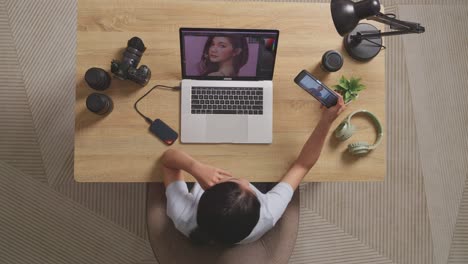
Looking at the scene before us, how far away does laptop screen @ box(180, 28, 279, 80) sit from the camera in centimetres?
121

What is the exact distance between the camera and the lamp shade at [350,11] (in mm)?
1114

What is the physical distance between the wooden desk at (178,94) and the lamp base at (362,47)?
0.09 feet

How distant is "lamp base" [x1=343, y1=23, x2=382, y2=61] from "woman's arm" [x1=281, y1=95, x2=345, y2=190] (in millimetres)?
209

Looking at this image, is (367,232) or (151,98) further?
(367,232)

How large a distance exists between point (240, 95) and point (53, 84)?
4.01ft

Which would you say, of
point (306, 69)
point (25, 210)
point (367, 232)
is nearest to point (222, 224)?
point (306, 69)

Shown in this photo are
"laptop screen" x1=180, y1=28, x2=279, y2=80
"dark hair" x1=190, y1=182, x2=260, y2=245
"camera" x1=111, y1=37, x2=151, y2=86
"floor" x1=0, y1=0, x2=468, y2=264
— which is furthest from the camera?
"floor" x1=0, y1=0, x2=468, y2=264

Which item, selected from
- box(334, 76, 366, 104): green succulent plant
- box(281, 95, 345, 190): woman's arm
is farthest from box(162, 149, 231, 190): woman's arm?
box(334, 76, 366, 104): green succulent plant

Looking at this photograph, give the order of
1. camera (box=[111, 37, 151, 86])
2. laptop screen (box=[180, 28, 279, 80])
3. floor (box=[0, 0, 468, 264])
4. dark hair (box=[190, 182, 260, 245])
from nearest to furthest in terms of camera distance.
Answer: dark hair (box=[190, 182, 260, 245]) < laptop screen (box=[180, 28, 279, 80]) < camera (box=[111, 37, 151, 86]) < floor (box=[0, 0, 468, 264])

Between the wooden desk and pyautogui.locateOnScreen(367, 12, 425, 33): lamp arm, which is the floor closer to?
the wooden desk

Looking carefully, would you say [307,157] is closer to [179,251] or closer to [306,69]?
[306,69]

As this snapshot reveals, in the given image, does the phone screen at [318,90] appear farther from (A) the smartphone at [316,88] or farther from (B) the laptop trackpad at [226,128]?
(B) the laptop trackpad at [226,128]

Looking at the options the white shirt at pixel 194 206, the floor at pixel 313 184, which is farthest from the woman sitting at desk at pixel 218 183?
the floor at pixel 313 184

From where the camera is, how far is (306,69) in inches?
56.4
